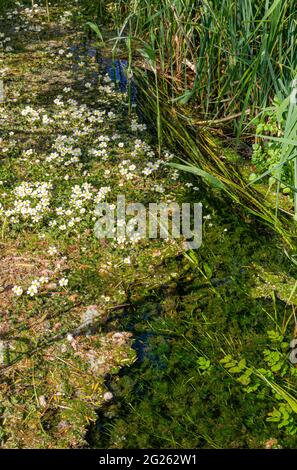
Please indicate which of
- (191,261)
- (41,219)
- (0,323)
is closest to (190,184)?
(191,261)

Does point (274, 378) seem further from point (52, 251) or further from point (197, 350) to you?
point (52, 251)

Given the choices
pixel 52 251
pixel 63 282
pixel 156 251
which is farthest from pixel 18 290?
pixel 156 251

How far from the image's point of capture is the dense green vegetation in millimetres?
2881

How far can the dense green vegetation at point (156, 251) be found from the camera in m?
2.88

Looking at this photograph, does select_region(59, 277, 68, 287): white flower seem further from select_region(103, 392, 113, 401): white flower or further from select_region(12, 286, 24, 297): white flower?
select_region(103, 392, 113, 401): white flower

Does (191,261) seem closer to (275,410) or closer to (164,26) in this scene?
(275,410)
